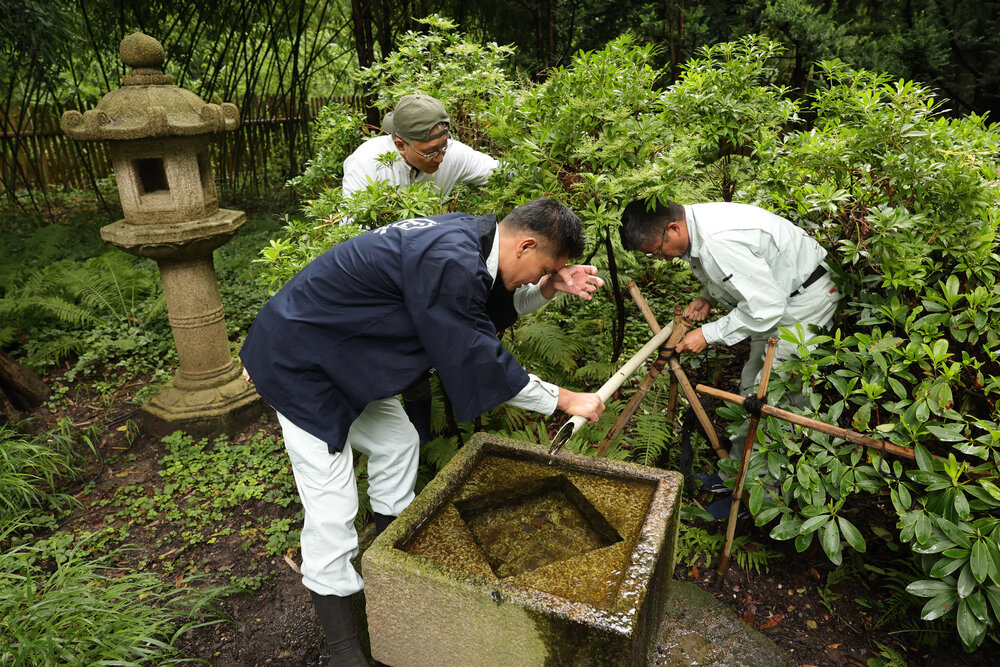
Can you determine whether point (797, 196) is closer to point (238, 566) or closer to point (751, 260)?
point (751, 260)

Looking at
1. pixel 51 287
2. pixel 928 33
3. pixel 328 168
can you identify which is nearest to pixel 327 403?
pixel 328 168

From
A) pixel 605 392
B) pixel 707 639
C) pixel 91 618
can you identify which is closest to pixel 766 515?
pixel 707 639

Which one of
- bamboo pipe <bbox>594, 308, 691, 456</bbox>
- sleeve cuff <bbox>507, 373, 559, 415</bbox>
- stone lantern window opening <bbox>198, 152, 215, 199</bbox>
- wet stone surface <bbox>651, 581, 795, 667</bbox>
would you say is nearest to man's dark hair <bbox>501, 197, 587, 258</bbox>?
sleeve cuff <bbox>507, 373, 559, 415</bbox>

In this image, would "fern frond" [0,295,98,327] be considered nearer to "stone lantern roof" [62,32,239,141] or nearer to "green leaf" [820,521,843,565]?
"stone lantern roof" [62,32,239,141]

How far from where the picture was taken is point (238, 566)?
349cm

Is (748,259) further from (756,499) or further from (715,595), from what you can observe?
→ (715,595)

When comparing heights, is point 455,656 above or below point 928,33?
below

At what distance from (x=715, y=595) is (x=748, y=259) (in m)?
1.66

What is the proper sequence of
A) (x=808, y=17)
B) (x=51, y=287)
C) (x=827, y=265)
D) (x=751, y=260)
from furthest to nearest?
1. (x=51, y=287)
2. (x=808, y=17)
3. (x=827, y=265)
4. (x=751, y=260)

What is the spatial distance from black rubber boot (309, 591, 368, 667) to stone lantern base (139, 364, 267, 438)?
2.66 metres

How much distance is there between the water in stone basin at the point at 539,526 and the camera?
2172 mm

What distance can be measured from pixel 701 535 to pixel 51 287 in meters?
6.85

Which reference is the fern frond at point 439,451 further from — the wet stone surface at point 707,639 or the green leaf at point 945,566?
the green leaf at point 945,566

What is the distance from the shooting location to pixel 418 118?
327 cm
